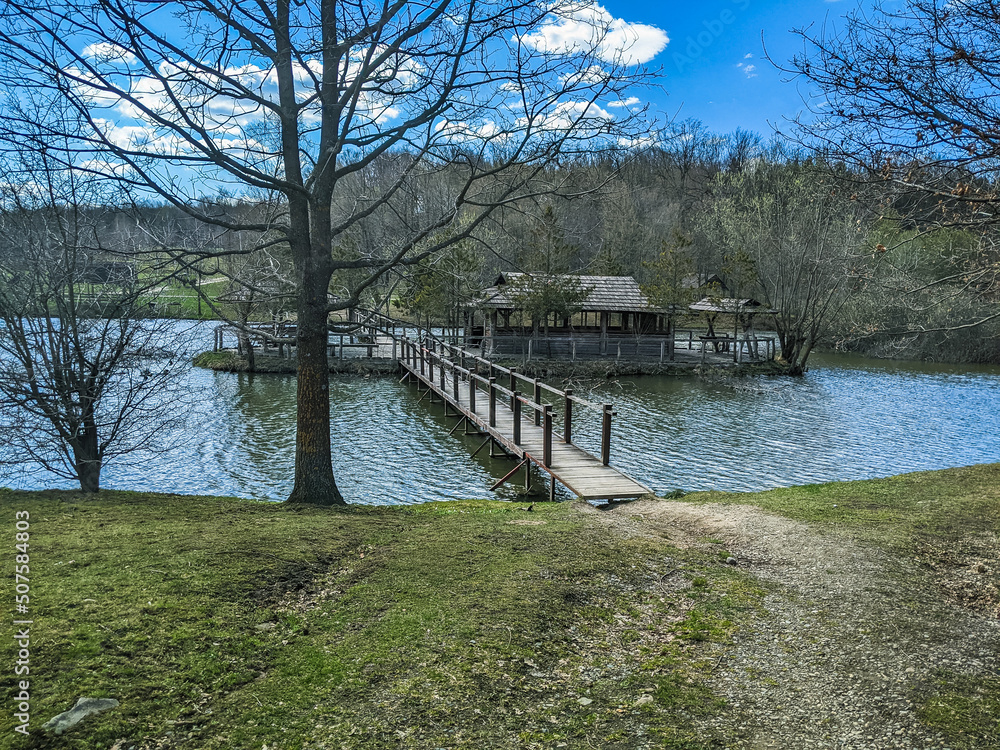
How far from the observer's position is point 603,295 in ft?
100

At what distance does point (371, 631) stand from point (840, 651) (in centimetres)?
306

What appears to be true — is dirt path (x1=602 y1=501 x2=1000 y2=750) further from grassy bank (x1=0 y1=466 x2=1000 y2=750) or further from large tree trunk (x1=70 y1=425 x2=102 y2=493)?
large tree trunk (x1=70 y1=425 x2=102 y2=493)

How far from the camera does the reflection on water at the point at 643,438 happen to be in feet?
41.4

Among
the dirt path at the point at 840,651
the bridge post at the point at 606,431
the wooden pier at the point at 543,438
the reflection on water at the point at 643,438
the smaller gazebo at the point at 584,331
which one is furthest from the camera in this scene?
the smaller gazebo at the point at 584,331

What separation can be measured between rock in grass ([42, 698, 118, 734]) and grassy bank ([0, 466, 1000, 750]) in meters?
0.05

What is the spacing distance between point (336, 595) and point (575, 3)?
577 centimetres

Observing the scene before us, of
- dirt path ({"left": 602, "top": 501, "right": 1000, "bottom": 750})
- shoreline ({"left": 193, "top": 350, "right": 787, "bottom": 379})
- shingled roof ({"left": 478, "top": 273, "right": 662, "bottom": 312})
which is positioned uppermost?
shingled roof ({"left": 478, "top": 273, "right": 662, "bottom": 312})

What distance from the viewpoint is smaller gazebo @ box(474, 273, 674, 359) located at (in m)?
29.2

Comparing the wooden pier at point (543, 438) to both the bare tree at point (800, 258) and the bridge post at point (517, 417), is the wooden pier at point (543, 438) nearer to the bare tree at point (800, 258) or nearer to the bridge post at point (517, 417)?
the bridge post at point (517, 417)

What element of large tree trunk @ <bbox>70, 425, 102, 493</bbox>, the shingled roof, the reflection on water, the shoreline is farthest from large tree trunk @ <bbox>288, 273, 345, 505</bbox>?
the shingled roof

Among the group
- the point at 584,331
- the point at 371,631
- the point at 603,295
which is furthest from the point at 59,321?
the point at 584,331

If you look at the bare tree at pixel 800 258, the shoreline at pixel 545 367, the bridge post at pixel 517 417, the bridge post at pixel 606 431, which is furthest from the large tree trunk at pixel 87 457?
the bare tree at pixel 800 258

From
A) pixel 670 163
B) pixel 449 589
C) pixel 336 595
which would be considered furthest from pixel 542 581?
pixel 670 163

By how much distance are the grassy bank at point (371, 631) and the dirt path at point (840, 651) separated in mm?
151
